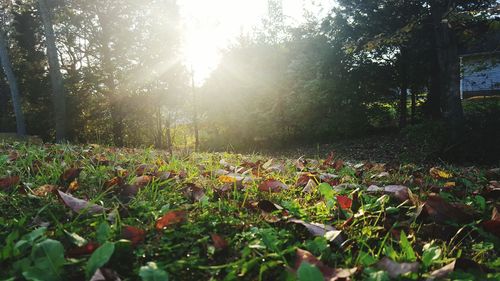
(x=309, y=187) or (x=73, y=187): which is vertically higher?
(x=73, y=187)

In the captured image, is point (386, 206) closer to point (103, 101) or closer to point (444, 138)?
point (444, 138)

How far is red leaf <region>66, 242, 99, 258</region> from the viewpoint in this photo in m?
1.00

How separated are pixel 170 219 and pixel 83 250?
31 centimetres

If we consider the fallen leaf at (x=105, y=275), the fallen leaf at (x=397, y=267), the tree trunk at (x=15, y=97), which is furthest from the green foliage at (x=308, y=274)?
the tree trunk at (x=15, y=97)

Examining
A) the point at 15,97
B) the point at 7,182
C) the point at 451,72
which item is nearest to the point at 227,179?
the point at 7,182

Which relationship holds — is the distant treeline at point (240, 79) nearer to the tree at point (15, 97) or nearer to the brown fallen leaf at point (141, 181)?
the tree at point (15, 97)

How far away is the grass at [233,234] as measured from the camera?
0.96 m

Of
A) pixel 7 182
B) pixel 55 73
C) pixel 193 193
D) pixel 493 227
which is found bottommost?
pixel 493 227

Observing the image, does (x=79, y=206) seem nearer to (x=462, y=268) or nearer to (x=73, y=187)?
(x=73, y=187)

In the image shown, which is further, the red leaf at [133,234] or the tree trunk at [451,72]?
the tree trunk at [451,72]

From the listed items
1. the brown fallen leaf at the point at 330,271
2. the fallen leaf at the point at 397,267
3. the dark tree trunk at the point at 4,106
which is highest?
the dark tree trunk at the point at 4,106

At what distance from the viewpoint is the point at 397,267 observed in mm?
958

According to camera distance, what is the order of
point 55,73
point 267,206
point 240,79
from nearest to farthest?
point 267,206
point 55,73
point 240,79

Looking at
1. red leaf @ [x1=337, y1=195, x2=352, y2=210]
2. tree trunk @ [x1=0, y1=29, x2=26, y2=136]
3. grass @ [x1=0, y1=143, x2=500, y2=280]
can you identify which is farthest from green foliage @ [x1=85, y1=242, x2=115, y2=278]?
tree trunk @ [x1=0, y1=29, x2=26, y2=136]
